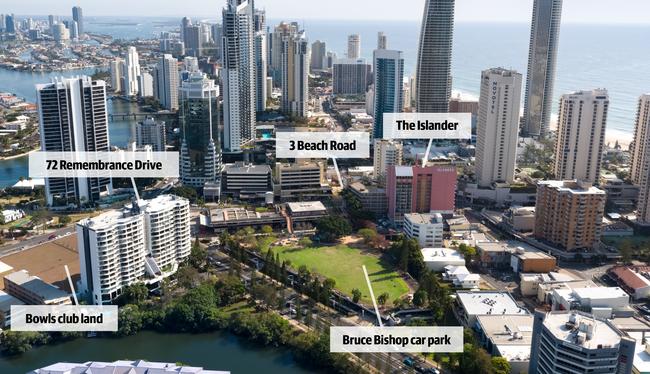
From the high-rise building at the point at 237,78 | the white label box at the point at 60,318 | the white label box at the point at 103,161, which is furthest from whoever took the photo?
the high-rise building at the point at 237,78

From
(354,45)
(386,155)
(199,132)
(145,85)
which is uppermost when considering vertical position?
(354,45)

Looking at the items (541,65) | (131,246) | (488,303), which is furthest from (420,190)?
(541,65)

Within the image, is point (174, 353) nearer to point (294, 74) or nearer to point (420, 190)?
point (420, 190)

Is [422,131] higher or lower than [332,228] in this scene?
higher

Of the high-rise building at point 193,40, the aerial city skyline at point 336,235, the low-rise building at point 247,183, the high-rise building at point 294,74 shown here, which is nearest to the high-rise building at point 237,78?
the aerial city skyline at point 336,235

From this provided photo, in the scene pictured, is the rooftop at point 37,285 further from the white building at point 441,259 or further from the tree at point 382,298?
the white building at point 441,259

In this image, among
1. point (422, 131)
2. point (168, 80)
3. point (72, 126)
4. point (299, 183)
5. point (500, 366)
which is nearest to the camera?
point (500, 366)

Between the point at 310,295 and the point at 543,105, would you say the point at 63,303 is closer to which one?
the point at 310,295

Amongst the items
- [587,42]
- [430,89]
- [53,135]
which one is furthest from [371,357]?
[587,42]
